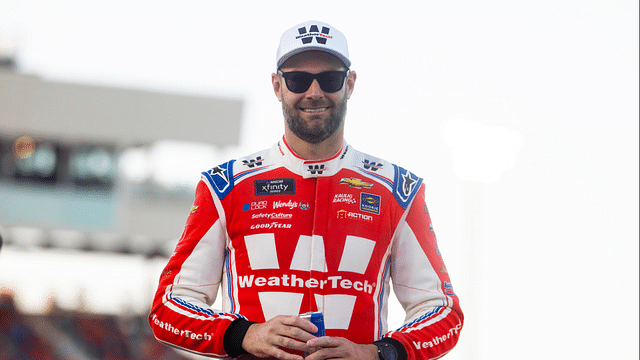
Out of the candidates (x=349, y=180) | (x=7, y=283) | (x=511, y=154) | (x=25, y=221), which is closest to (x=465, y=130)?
(x=511, y=154)

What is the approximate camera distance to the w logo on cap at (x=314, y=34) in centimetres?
255

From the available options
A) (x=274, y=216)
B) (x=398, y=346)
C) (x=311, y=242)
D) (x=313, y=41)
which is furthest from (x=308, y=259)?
(x=313, y=41)

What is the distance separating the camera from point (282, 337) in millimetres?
2035

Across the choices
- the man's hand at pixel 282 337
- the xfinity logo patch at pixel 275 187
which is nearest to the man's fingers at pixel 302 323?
the man's hand at pixel 282 337

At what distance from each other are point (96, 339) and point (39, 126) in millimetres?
6574

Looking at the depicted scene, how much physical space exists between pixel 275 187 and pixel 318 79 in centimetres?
45

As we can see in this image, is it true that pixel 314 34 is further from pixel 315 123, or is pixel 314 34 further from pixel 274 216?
pixel 274 216

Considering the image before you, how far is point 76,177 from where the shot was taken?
61.1ft

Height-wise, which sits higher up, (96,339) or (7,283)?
(7,283)

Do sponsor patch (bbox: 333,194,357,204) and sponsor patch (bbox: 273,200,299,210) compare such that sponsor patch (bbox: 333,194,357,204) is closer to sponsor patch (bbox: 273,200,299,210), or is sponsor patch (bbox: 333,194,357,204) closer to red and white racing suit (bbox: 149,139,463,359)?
red and white racing suit (bbox: 149,139,463,359)

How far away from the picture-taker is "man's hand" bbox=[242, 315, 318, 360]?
203 cm

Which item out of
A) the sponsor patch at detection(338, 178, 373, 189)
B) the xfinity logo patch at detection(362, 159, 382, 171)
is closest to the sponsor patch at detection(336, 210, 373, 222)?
the sponsor patch at detection(338, 178, 373, 189)

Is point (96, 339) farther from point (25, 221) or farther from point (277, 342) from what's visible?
point (277, 342)

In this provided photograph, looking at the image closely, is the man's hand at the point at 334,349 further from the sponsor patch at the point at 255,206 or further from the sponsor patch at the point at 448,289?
the sponsor patch at the point at 255,206
